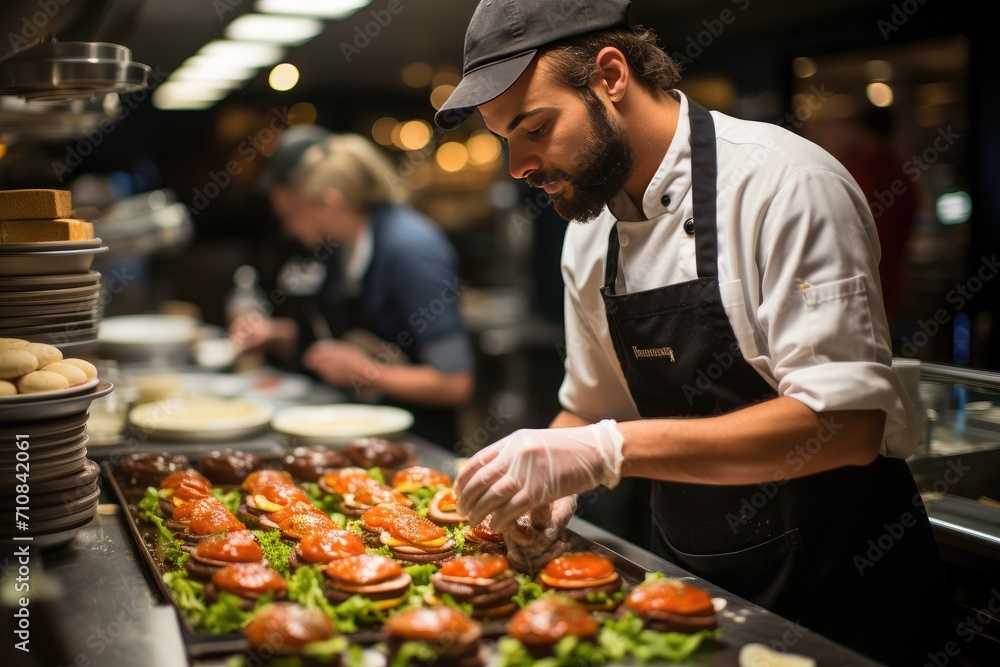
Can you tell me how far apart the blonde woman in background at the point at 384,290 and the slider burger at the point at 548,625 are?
2862 millimetres

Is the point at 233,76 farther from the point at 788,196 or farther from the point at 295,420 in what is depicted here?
the point at 788,196

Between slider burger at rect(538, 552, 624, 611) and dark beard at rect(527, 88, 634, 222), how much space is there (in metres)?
0.84

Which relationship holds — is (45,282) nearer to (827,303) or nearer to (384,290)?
(827,303)

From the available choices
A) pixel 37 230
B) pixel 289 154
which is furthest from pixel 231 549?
pixel 289 154

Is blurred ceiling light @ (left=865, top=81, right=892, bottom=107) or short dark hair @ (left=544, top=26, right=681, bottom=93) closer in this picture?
short dark hair @ (left=544, top=26, right=681, bottom=93)

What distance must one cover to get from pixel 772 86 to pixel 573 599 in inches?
211

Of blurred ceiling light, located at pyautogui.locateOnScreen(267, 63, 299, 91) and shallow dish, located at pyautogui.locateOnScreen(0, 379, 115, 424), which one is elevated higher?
blurred ceiling light, located at pyautogui.locateOnScreen(267, 63, 299, 91)

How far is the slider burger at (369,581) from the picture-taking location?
1.72 meters

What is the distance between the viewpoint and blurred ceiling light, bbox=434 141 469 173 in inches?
520

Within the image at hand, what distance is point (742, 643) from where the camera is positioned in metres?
1.57

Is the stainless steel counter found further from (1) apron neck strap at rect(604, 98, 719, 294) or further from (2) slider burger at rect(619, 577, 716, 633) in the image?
(1) apron neck strap at rect(604, 98, 719, 294)

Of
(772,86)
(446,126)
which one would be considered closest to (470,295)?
(772,86)

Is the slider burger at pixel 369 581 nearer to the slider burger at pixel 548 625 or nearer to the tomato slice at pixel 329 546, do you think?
the tomato slice at pixel 329 546

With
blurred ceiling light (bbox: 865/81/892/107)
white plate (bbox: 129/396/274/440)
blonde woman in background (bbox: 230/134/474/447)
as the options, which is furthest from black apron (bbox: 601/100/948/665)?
blurred ceiling light (bbox: 865/81/892/107)
